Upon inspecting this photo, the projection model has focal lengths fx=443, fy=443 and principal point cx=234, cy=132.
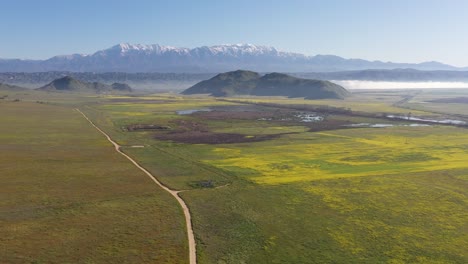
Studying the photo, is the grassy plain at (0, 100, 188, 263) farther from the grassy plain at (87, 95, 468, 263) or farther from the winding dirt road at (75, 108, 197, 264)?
the grassy plain at (87, 95, 468, 263)

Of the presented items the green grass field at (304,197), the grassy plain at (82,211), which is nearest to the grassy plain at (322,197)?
the green grass field at (304,197)

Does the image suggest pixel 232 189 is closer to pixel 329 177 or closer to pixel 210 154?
pixel 329 177

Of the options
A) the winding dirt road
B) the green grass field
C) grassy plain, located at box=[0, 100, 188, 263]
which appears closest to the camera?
grassy plain, located at box=[0, 100, 188, 263]

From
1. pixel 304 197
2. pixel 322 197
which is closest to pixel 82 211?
pixel 304 197

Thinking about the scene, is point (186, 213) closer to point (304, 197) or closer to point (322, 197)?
point (304, 197)

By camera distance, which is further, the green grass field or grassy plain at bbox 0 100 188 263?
the green grass field

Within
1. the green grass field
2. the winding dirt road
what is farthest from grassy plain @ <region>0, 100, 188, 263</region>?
the winding dirt road

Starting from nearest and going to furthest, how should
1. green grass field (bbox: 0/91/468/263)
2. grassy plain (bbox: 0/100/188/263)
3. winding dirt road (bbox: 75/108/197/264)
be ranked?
grassy plain (bbox: 0/100/188/263)
winding dirt road (bbox: 75/108/197/264)
green grass field (bbox: 0/91/468/263)
